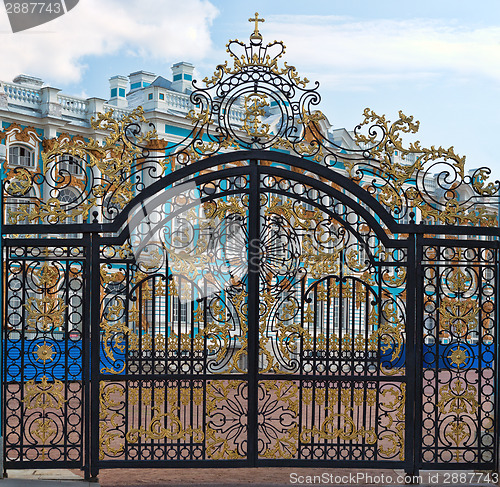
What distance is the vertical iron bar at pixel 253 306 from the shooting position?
519 centimetres

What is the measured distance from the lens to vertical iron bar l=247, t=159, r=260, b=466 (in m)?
5.19

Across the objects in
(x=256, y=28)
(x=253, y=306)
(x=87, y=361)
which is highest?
(x=256, y=28)

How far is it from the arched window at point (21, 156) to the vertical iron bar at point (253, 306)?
363 inches

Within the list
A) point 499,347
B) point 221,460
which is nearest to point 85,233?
point 221,460

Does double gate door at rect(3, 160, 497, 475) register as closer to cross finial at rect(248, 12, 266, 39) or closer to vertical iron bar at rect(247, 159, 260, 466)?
vertical iron bar at rect(247, 159, 260, 466)

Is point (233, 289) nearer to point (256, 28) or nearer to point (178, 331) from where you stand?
point (178, 331)

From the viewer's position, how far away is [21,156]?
13.5 meters

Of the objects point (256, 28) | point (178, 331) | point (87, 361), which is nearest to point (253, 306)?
point (178, 331)

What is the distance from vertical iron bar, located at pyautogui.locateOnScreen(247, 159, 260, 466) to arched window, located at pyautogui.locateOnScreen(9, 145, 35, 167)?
9223 mm

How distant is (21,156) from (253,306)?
9656mm

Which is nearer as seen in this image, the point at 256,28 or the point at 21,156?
the point at 256,28

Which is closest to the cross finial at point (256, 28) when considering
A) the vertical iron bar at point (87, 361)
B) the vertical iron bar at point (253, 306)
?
the vertical iron bar at point (253, 306)

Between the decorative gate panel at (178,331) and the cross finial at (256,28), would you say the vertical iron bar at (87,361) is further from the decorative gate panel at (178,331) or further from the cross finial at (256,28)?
the cross finial at (256,28)

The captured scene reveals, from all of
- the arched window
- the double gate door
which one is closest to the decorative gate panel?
the double gate door
